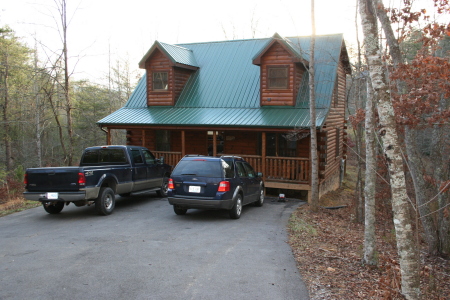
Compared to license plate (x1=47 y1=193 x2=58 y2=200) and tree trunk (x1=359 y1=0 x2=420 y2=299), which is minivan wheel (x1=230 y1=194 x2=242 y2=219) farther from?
tree trunk (x1=359 y1=0 x2=420 y2=299)

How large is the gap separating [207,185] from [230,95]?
8.55 metres

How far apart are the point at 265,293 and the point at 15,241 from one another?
5624mm

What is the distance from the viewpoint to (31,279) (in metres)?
5.90

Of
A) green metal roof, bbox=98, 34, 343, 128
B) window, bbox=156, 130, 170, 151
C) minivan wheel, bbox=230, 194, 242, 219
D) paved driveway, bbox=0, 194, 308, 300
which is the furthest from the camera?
window, bbox=156, 130, 170, 151

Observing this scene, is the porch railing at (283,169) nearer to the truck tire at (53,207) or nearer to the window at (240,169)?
the window at (240,169)

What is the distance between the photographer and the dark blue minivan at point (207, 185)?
402 inches

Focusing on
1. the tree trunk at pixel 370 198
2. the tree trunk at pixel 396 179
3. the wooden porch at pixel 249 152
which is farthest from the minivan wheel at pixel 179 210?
the tree trunk at pixel 396 179

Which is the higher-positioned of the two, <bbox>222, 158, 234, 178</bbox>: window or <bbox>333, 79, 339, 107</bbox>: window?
<bbox>333, 79, 339, 107</bbox>: window

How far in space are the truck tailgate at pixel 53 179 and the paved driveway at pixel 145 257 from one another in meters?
0.90

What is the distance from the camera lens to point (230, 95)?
18.1m

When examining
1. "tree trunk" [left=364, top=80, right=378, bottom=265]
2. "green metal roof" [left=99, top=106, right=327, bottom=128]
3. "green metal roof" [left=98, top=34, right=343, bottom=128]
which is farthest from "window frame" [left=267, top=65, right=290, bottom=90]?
"tree trunk" [left=364, top=80, right=378, bottom=265]

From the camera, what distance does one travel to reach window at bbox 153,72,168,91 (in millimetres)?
19359

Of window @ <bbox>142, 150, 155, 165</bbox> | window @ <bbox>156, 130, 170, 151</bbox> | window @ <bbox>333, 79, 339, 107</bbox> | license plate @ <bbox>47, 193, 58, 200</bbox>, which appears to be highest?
window @ <bbox>333, 79, 339, 107</bbox>

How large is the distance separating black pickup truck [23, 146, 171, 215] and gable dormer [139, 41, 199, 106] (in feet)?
19.3
